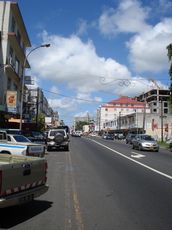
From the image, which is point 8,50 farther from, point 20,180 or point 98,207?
point 20,180

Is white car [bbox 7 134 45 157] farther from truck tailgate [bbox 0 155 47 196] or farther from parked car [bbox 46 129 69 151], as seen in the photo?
parked car [bbox 46 129 69 151]

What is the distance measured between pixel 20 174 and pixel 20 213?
3.75 ft

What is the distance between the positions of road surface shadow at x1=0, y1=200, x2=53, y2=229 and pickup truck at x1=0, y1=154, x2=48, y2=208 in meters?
0.37

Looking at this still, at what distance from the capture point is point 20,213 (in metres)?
9.02

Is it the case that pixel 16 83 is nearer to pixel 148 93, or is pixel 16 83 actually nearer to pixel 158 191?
pixel 158 191

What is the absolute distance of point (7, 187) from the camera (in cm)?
787

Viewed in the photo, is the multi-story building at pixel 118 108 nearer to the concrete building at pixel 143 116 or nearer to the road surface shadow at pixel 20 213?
the concrete building at pixel 143 116

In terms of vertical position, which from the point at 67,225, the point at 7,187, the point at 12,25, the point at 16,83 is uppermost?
the point at 12,25

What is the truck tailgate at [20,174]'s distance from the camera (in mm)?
7789

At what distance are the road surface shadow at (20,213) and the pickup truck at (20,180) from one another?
0.37m

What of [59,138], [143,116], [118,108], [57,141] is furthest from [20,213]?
[118,108]

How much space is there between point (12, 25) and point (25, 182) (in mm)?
41714

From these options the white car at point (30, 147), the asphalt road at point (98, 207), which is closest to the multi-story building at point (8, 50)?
the white car at point (30, 147)

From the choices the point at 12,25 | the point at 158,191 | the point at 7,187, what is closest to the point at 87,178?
the point at 158,191
